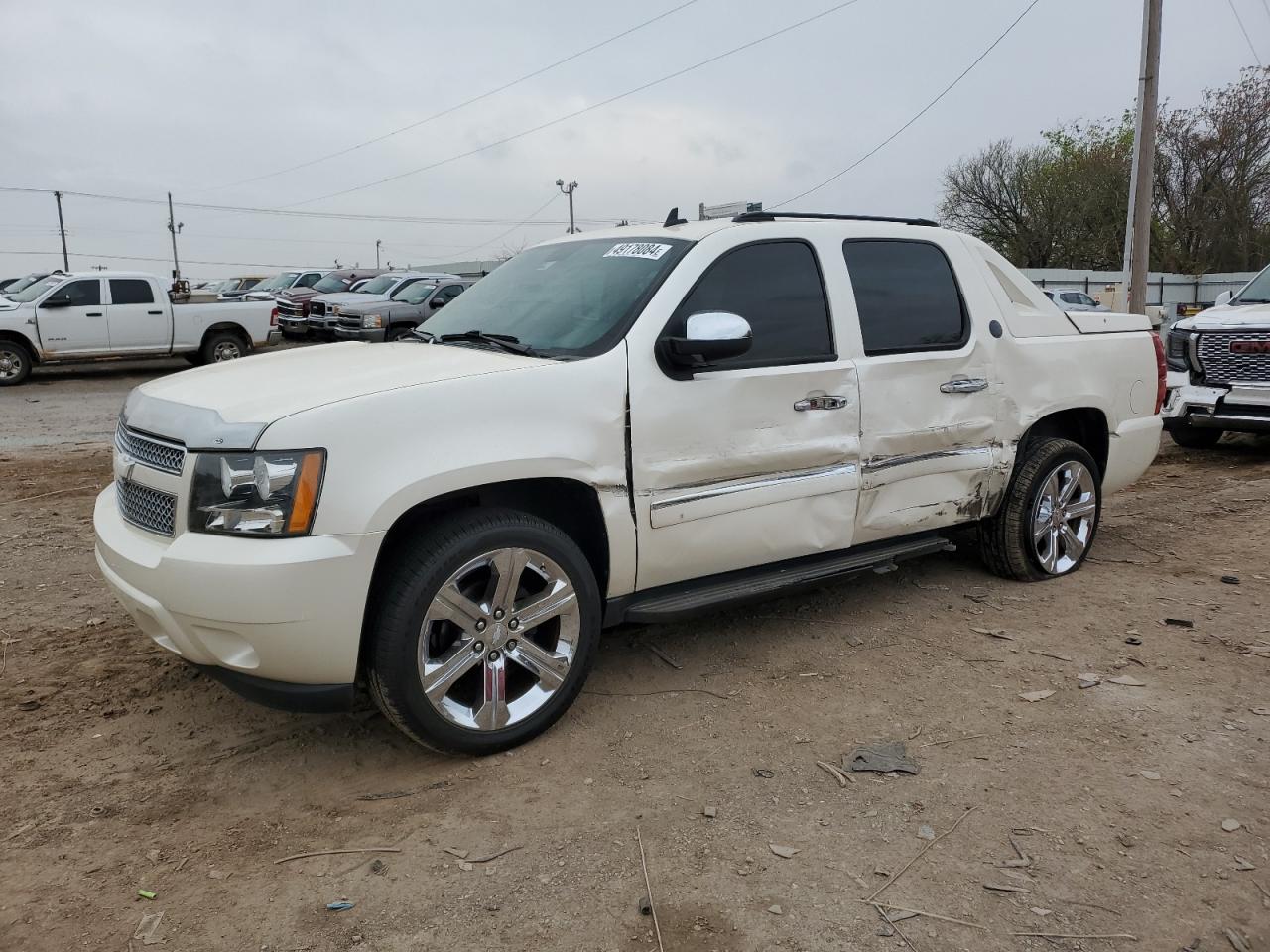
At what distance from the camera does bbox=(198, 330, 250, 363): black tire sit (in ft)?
57.9

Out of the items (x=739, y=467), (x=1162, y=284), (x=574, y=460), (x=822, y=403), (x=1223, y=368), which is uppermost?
(x=1162, y=284)

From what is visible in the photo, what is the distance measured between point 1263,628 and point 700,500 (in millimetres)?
2899

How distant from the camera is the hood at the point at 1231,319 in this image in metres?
8.43

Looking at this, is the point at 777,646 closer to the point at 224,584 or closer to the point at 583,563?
the point at 583,563

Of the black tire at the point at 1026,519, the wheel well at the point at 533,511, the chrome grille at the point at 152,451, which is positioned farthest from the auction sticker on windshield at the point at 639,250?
the black tire at the point at 1026,519

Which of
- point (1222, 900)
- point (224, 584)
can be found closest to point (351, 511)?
point (224, 584)

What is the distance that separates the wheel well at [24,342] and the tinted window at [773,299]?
15.8m

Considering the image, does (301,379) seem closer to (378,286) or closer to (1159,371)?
(1159,371)

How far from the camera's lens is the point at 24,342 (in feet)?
52.6

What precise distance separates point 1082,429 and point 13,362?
16.4 metres

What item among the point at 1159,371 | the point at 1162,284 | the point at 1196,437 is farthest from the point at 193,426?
the point at 1162,284

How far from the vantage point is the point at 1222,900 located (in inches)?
104

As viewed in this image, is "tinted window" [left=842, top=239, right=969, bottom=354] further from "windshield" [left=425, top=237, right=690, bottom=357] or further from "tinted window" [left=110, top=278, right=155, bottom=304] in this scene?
"tinted window" [left=110, top=278, right=155, bottom=304]

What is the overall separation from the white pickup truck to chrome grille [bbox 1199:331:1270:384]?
50.0 feet
